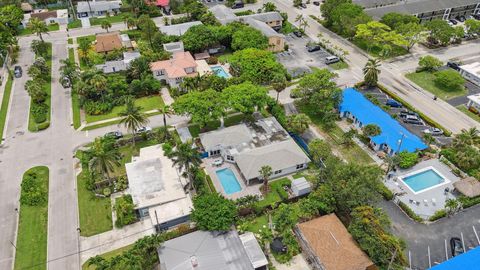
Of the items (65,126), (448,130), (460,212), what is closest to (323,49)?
(448,130)

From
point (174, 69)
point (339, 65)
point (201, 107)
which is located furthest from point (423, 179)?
point (174, 69)

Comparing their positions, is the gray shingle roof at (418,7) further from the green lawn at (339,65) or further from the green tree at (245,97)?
the green tree at (245,97)

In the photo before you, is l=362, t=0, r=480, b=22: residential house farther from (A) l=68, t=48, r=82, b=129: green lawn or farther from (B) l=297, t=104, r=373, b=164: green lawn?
(A) l=68, t=48, r=82, b=129: green lawn

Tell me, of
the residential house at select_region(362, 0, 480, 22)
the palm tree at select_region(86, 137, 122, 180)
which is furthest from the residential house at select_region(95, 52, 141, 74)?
the residential house at select_region(362, 0, 480, 22)

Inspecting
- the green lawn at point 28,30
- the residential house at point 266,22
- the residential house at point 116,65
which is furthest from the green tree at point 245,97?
the green lawn at point 28,30

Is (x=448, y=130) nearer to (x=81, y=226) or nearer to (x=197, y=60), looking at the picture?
(x=197, y=60)

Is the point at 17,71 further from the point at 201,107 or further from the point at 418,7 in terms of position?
the point at 418,7

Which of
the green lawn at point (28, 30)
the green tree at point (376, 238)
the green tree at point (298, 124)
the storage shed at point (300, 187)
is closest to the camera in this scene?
the green tree at point (376, 238)
